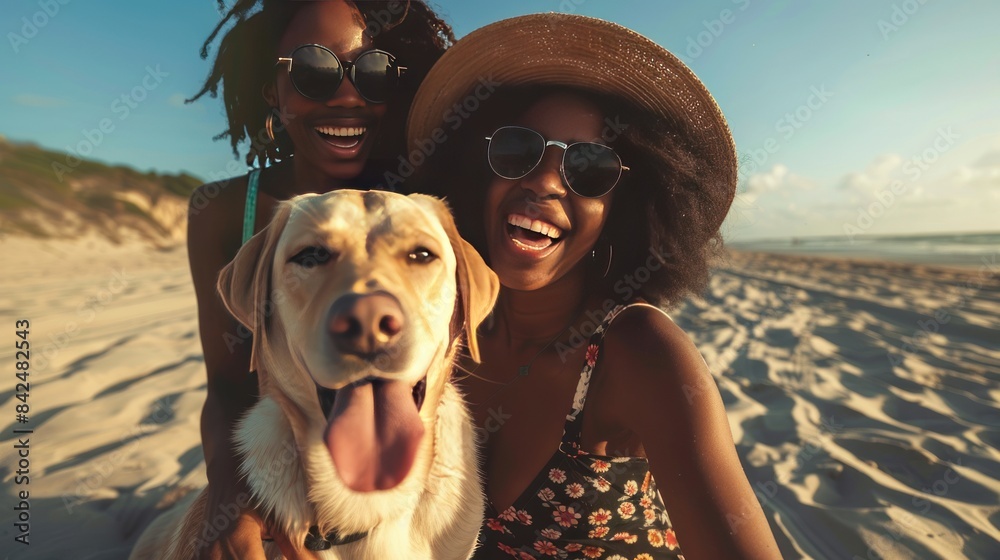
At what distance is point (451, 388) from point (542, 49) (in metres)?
1.42

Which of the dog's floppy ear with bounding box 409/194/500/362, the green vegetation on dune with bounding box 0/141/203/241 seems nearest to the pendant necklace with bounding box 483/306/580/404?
the dog's floppy ear with bounding box 409/194/500/362

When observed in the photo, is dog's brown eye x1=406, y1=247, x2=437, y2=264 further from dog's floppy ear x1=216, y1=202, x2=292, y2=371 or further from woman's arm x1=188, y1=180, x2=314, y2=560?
woman's arm x1=188, y1=180, x2=314, y2=560

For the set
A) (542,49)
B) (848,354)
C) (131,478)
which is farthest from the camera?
(848,354)

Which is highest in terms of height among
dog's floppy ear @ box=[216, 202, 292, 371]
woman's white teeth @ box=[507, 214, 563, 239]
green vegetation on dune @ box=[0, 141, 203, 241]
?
woman's white teeth @ box=[507, 214, 563, 239]

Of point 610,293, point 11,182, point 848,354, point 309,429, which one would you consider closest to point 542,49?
point 610,293

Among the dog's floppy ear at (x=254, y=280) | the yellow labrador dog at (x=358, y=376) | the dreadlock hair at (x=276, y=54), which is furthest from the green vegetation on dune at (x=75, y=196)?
the yellow labrador dog at (x=358, y=376)

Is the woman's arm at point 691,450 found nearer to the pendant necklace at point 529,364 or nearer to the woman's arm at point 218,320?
the pendant necklace at point 529,364

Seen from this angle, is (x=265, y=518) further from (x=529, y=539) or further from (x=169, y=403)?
(x=169, y=403)

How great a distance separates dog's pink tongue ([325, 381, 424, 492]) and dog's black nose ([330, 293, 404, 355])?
0.65 feet

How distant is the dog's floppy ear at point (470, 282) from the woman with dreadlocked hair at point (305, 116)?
31.6 inches

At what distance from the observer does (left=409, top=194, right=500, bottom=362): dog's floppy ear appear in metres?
1.89

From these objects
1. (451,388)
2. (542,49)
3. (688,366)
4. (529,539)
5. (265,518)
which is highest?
(542,49)

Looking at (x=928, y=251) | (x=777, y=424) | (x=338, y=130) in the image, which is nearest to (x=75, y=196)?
(x=338, y=130)

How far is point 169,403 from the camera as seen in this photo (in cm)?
397
